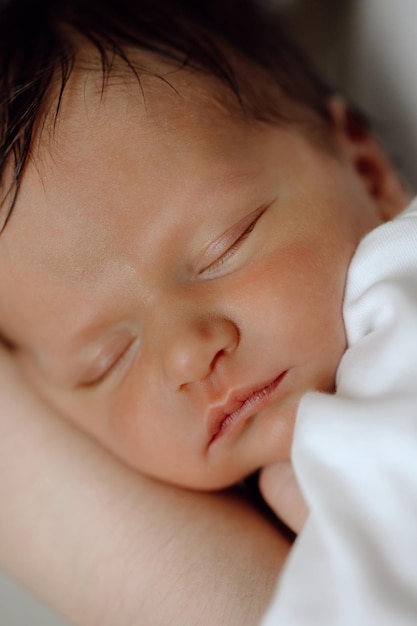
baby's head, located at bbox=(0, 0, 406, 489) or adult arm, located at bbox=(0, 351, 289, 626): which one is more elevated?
baby's head, located at bbox=(0, 0, 406, 489)

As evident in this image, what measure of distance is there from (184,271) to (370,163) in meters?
0.46

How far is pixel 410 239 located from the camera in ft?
2.68

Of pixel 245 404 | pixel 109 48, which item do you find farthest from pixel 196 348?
pixel 109 48

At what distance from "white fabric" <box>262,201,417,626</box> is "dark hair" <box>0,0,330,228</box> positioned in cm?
40

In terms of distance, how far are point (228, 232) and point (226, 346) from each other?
148 mm

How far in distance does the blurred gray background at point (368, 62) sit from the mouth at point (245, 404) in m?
0.59

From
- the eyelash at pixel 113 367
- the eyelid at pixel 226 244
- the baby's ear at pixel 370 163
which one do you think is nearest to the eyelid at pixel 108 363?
the eyelash at pixel 113 367

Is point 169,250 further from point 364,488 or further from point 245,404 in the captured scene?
point 364,488

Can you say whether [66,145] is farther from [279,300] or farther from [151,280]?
[279,300]

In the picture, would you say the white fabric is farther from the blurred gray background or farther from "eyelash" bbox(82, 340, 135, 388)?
the blurred gray background

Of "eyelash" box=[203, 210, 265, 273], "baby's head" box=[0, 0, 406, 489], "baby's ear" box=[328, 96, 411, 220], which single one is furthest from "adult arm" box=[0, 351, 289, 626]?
"baby's ear" box=[328, 96, 411, 220]

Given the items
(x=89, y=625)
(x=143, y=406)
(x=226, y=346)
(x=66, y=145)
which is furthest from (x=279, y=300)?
(x=89, y=625)

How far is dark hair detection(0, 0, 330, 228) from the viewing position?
2.96 feet

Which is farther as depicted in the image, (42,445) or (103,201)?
(42,445)
